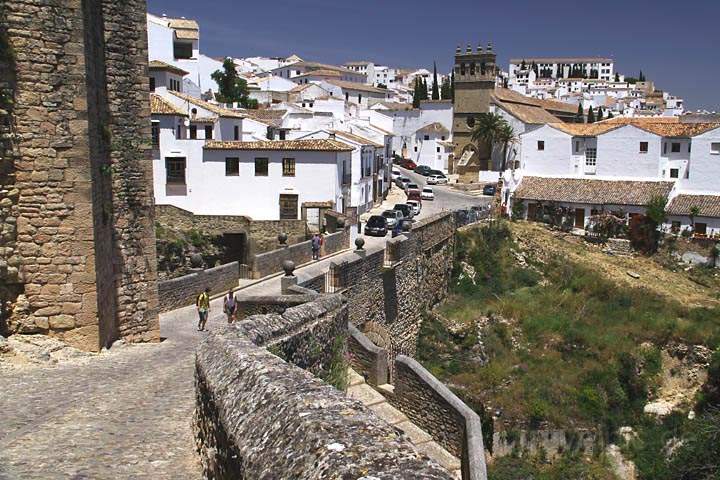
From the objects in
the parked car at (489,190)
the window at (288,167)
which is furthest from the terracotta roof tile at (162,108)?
the parked car at (489,190)

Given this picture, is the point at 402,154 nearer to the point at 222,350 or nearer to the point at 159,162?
the point at 159,162

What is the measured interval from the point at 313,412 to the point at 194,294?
12706mm

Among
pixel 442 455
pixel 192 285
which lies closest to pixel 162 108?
pixel 192 285

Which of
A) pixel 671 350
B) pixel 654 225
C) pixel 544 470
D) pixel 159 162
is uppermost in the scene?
pixel 159 162

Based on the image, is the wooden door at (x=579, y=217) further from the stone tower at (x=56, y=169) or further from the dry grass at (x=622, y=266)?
the stone tower at (x=56, y=169)

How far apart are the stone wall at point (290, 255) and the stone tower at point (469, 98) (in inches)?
1374

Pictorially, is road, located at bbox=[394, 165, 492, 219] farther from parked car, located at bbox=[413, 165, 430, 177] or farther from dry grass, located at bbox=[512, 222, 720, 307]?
dry grass, located at bbox=[512, 222, 720, 307]

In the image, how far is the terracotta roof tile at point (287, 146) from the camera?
105 feet

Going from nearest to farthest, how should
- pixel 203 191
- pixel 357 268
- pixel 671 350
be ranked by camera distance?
→ pixel 357 268, pixel 671 350, pixel 203 191

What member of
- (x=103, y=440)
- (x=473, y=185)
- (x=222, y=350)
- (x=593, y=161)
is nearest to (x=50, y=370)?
(x=103, y=440)

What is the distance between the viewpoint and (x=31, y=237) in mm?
9078

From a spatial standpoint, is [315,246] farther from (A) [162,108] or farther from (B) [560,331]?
(A) [162,108]

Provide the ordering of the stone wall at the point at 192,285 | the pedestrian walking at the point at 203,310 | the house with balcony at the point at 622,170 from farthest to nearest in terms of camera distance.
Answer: the house with balcony at the point at 622,170 < the stone wall at the point at 192,285 < the pedestrian walking at the point at 203,310

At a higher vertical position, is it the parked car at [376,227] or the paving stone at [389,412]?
the parked car at [376,227]
